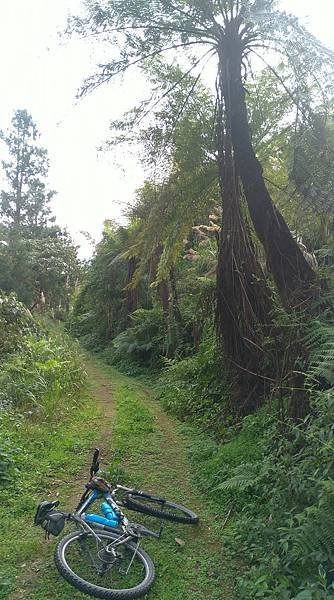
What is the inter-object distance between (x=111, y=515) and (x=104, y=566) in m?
0.42

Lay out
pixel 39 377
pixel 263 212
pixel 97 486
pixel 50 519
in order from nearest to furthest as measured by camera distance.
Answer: pixel 50 519
pixel 97 486
pixel 263 212
pixel 39 377

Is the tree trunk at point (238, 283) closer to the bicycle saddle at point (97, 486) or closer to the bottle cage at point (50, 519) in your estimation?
the bicycle saddle at point (97, 486)

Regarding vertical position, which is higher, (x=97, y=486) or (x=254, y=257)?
(x=254, y=257)

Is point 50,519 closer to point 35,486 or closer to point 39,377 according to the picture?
point 35,486

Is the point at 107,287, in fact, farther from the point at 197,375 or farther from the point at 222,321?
the point at 222,321

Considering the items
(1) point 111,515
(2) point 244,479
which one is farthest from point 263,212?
(1) point 111,515

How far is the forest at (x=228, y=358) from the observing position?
3422mm

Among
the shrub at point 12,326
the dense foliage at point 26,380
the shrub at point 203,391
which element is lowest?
the shrub at point 203,391

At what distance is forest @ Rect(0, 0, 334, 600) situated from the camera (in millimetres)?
3422

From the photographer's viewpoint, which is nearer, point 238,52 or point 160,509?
point 160,509

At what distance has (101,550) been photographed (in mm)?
3418

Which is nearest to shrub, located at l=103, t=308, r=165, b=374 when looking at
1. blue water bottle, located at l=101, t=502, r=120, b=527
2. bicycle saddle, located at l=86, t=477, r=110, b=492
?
bicycle saddle, located at l=86, t=477, r=110, b=492

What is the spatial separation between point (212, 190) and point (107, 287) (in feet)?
38.8

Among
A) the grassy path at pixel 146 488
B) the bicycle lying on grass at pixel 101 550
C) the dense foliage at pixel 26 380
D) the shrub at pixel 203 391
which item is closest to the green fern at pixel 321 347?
the grassy path at pixel 146 488
